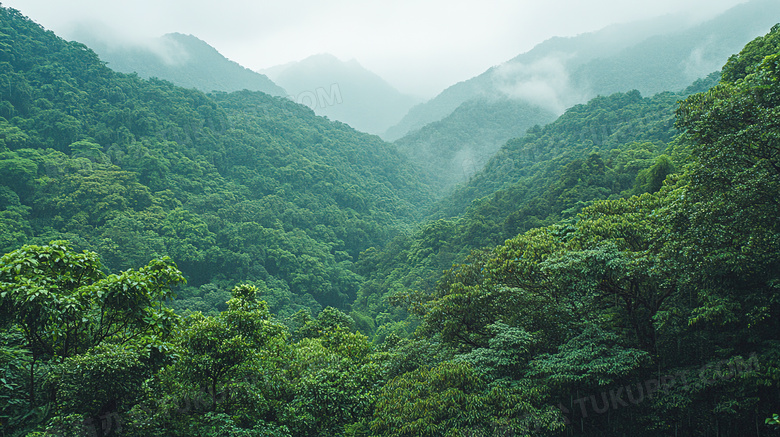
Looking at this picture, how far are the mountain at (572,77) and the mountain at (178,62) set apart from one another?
1661 inches

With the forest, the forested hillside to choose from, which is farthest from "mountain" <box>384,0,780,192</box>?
the forest

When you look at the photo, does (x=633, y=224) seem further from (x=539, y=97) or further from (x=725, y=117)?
(x=539, y=97)

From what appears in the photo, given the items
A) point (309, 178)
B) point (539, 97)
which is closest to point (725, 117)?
point (309, 178)

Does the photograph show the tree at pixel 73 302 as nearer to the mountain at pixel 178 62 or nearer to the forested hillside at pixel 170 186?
the forested hillside at pixel 170 186

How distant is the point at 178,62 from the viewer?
93.4m

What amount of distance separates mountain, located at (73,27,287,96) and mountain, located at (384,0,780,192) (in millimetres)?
42181

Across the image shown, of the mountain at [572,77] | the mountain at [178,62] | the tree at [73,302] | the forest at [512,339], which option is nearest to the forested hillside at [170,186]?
the forest at [512,339]

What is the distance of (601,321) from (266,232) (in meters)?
30.9

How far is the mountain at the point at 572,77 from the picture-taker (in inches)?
3435

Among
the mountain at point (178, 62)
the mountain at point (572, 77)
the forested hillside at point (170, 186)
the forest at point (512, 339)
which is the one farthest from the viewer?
the mountain at point (572, 77)

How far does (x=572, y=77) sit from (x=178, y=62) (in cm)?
9686

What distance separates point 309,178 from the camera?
48.7 metres

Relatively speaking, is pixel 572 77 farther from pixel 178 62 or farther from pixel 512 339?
pixel 512 339

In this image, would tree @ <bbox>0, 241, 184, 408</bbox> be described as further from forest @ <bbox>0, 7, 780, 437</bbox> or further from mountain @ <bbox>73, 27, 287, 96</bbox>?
mountain @ <bbox>73, 27, 287, 96</bbox>
